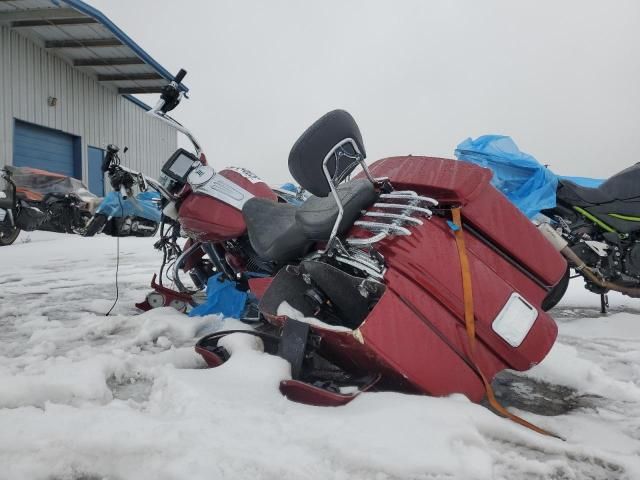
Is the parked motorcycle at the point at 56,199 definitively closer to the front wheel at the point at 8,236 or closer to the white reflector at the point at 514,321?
the front wheel at the point at 8,236

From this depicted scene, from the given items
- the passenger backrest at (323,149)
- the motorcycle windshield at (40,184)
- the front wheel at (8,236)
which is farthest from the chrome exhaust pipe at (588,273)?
the motorcycle windshield at (40,184)

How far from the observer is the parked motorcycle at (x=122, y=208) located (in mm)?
3119

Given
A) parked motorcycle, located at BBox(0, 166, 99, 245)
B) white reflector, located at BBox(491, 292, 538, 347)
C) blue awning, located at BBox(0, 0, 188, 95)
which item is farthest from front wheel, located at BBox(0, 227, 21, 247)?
white reflector, located at BBox(491, 292, 538, 347)

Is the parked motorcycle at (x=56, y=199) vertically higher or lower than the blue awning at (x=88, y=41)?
lower

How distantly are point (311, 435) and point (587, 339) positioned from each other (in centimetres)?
202

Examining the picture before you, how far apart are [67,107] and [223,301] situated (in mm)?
15805

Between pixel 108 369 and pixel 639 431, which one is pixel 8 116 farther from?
pixel 639 431

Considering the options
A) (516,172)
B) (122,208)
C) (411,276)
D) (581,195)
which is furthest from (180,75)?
(581,195)

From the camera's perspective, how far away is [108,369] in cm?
181

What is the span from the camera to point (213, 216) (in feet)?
8.80

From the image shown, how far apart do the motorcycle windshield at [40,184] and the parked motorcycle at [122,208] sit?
42.9 inches

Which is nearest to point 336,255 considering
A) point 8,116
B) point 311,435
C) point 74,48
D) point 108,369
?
point 311,435

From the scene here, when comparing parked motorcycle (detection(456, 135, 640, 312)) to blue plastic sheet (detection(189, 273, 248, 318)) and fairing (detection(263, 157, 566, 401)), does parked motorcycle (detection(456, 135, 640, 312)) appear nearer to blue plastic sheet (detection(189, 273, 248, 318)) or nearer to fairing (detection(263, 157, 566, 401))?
fairing (detection(263, 157, 566, 401))

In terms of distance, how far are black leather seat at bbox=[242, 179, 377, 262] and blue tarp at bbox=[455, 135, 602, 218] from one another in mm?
1709
